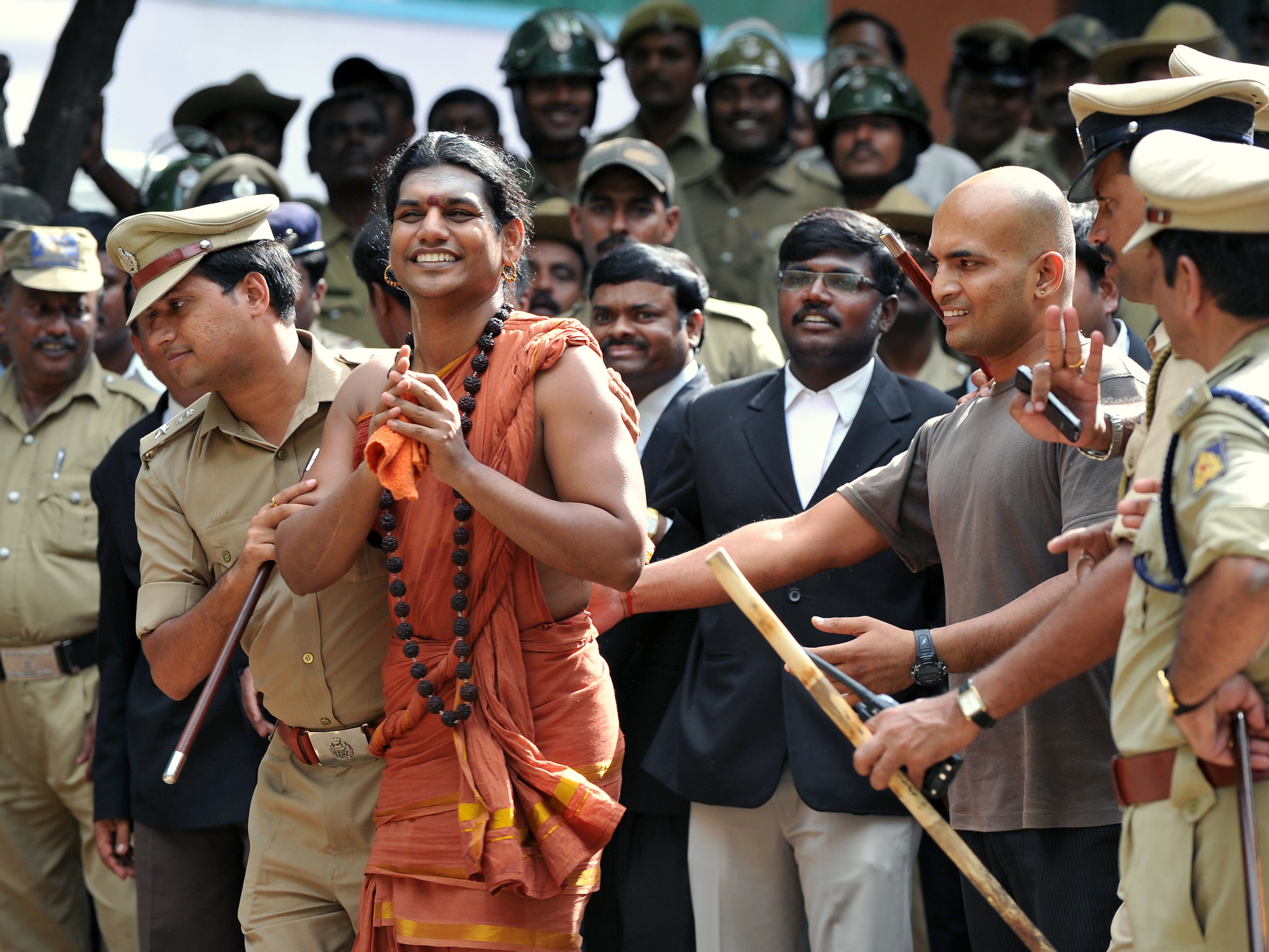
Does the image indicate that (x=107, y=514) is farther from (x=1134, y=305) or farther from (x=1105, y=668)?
(x=1134, y=305)

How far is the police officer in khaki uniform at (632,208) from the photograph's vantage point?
5.85m

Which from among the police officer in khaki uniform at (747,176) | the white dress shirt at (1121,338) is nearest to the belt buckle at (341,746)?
the white dress shirt at (1121,338)

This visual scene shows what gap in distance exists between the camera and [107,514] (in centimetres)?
468

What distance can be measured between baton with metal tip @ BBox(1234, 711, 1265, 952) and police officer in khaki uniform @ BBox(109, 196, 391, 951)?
6.32 feet

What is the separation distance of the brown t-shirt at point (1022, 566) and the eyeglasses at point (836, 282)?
104 centimetres

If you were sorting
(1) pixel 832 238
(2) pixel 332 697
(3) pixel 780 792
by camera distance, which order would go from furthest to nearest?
(1) pixel 832 238 → (3) pixel 780 792 → (2) pixel 332 697

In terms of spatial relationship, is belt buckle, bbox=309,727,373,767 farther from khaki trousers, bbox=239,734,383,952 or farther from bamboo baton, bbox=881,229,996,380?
bamboo baton, bbox=881,229,996,380

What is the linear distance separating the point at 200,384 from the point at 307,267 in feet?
5.77

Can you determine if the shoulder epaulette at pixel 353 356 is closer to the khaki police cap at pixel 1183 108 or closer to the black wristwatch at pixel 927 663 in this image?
the black wristwatch at pixel 927 663

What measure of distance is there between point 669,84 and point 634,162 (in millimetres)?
2153

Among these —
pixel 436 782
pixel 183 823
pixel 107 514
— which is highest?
pixel 107 514

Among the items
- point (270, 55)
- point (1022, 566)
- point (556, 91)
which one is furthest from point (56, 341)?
point (270, 55)

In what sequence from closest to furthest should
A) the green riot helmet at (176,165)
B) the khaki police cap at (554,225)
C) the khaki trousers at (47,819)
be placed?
the khaki trousers at (47,819) < the khaki police cap at (554,225) < the green riot helmet at (176,165)

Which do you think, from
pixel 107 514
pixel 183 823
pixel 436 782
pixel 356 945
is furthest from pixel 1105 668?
pixel 107 514
